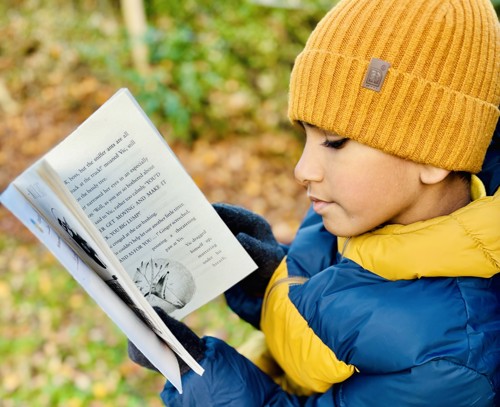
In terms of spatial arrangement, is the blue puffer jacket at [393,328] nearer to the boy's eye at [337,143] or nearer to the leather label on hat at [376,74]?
the boy's eye at [337,143]

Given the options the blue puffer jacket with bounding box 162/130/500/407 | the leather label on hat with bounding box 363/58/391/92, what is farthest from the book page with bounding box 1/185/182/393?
the leather label on hat with bounding box 363/58/391/92

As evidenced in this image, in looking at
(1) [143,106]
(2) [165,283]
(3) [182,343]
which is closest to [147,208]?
(2) [165,283]

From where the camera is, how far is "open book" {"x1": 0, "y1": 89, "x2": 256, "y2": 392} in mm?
1015

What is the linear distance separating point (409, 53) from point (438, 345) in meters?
0.63

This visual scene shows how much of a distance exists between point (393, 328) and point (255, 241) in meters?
0.46

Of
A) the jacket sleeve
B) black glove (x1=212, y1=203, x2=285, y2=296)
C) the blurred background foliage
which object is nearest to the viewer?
the jacket sleeve

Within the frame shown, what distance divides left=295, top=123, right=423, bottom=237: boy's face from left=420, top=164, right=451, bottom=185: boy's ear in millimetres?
13

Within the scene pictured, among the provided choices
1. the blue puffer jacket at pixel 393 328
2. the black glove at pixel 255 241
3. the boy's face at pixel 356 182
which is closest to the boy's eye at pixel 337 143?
the boy's face at pixel 356 182

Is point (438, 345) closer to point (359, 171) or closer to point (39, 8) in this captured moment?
point (359, 171)

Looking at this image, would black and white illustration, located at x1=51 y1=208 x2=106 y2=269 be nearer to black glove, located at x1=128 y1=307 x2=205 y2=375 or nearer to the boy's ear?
black glove, located at x1=128 y1=307 x2=205 y2=375

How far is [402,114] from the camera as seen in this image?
1273 mm

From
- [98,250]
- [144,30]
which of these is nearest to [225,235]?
[98,250]

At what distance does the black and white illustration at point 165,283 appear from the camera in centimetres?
131

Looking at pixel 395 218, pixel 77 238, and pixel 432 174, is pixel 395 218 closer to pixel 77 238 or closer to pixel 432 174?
pixel 432 174
